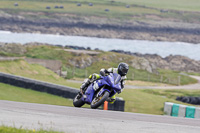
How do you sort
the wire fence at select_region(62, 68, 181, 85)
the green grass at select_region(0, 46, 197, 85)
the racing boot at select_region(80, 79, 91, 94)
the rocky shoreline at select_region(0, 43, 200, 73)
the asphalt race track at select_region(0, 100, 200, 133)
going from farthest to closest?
the rocky shoreline at select_region(0, 43, 200, 73) < the green grass at select_region(0, 46, 197, 85) < the wire fence at select_region(62, 68, 181, 85) < the racing boot at select_region(80, 79, 91, 94) < the asphalt race track at select_region(0, 100, 200, 133)

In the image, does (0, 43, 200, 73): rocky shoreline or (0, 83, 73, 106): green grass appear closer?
(0, 83, 73, 106): green grass

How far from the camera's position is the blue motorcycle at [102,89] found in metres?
13.7

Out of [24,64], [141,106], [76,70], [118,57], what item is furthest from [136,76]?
[141,106]

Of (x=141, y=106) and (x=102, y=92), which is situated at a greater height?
(x=102, y=92)

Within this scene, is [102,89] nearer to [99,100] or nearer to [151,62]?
[99,100]

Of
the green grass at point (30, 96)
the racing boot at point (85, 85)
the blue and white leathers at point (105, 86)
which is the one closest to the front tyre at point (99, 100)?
the blue and white leathers at point (105, 86)

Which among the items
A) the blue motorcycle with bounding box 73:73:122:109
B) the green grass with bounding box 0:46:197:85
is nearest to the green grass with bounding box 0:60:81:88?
the blue motorcycle with bounding box 73:73:122:109

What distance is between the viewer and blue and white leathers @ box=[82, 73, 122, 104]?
13680 millimetres

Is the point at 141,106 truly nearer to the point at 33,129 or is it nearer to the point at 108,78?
the point at 108,78

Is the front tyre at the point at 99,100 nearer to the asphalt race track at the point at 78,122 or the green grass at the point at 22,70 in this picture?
the asphalt race track at the point at 78,122

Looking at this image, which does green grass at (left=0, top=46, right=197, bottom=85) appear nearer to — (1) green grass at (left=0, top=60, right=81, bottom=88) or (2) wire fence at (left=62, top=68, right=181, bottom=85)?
(2) wire fence at (left=62, top=68, right=181, bottom=85)

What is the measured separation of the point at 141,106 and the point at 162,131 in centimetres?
1439

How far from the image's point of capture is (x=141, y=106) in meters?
24.5

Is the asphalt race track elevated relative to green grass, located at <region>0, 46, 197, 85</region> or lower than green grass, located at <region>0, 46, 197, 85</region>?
elevated
